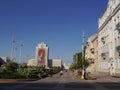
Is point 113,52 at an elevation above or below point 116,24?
below

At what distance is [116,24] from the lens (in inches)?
2574

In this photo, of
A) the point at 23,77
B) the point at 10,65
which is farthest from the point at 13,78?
the point at 10,65

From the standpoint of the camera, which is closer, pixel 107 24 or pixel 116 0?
pixel 116 0

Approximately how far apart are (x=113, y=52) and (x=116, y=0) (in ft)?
35.1

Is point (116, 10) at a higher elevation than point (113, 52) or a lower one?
higher

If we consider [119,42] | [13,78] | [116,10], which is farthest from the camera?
[116,10]

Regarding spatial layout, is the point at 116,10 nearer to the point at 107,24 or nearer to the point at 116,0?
the point at 116,0

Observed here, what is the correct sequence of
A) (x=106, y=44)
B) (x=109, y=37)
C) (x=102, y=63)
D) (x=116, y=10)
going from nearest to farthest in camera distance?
(x=116, y=10), (x=109, y=37), (x=106, y=44), (x=102, y=63)

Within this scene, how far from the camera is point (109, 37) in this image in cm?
7450

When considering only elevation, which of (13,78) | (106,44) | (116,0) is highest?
(116,0)

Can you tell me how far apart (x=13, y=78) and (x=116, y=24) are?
28678mm

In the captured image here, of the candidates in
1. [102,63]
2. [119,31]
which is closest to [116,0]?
[119,31]

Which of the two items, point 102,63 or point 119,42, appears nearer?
point 119,42

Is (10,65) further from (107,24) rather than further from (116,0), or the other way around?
(116,0)
